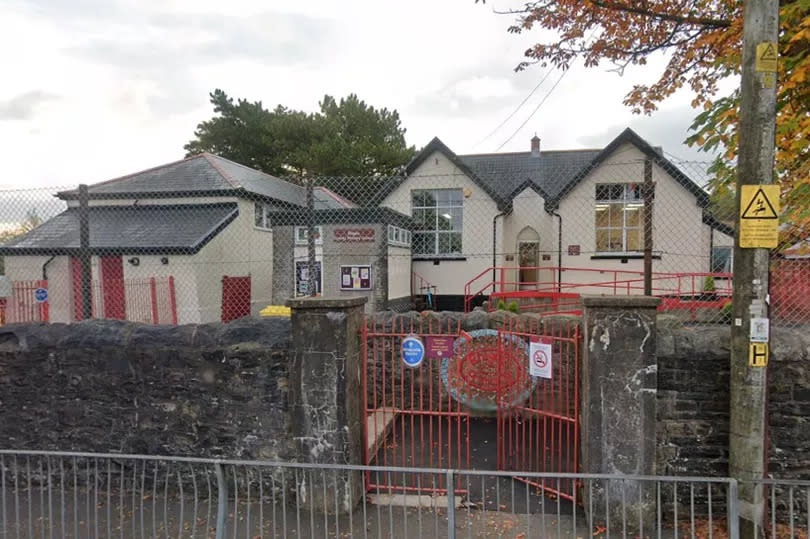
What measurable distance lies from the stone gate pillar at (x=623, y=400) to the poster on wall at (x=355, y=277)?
41.0 ft

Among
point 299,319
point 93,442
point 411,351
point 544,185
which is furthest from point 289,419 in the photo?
point 544,185

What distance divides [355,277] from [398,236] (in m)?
2.57

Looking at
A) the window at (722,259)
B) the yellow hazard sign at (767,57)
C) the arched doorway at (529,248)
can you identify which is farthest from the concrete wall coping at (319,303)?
the window at (722,259)

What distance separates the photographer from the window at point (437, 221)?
19.0 m

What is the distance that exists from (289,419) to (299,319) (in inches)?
41.7

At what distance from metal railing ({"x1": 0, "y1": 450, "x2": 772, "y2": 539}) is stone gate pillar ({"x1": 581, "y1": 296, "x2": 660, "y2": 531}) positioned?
0.09 feet

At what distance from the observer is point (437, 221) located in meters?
19.6

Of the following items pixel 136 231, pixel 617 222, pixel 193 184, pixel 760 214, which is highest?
pixel 193 184

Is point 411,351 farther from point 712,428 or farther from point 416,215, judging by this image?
point 416,215

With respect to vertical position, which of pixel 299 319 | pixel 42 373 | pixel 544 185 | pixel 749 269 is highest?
pixel 544 185

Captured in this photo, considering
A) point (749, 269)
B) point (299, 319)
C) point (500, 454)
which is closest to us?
point (749, 269)

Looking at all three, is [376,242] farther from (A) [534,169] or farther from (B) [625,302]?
(B) [625,302]

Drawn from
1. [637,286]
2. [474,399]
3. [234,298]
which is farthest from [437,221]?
[474,399]

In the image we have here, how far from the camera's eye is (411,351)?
5.12 metres
